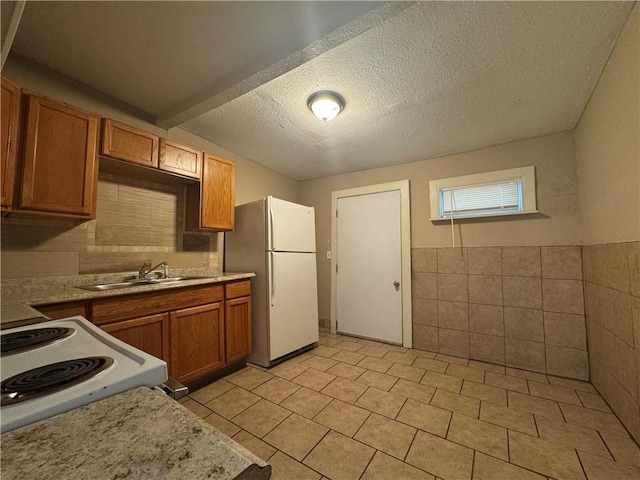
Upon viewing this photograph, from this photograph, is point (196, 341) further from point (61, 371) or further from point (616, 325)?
point (616, 325)

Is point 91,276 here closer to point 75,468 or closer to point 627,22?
point 75,468

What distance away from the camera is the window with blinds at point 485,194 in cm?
263

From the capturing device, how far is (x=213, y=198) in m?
2.58

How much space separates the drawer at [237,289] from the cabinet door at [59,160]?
3.72 feet

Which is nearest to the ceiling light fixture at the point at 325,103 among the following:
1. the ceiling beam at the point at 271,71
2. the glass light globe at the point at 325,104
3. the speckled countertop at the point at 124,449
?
the glass light globe at the point at 325,104

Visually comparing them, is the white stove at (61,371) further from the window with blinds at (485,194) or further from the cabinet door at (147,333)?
the window with blinds at (485,194)

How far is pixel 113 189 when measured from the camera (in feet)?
7.15

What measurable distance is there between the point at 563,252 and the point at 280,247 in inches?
106

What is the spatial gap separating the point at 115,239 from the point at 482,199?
3.53 meters

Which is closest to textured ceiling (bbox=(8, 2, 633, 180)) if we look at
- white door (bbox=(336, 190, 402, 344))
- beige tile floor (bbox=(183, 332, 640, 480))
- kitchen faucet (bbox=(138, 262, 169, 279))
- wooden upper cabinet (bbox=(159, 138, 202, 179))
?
wooden upper cabinet (bbox=(159, 138, 202, 179))

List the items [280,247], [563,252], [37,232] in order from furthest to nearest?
[280,247], [563,252], [37,232]

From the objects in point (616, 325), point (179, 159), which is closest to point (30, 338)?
point (179, 159)

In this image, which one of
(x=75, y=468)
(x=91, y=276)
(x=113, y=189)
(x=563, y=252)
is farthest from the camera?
(x=563, y=252)

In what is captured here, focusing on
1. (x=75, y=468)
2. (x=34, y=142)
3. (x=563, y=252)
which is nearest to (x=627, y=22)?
(x=563, y=252)
